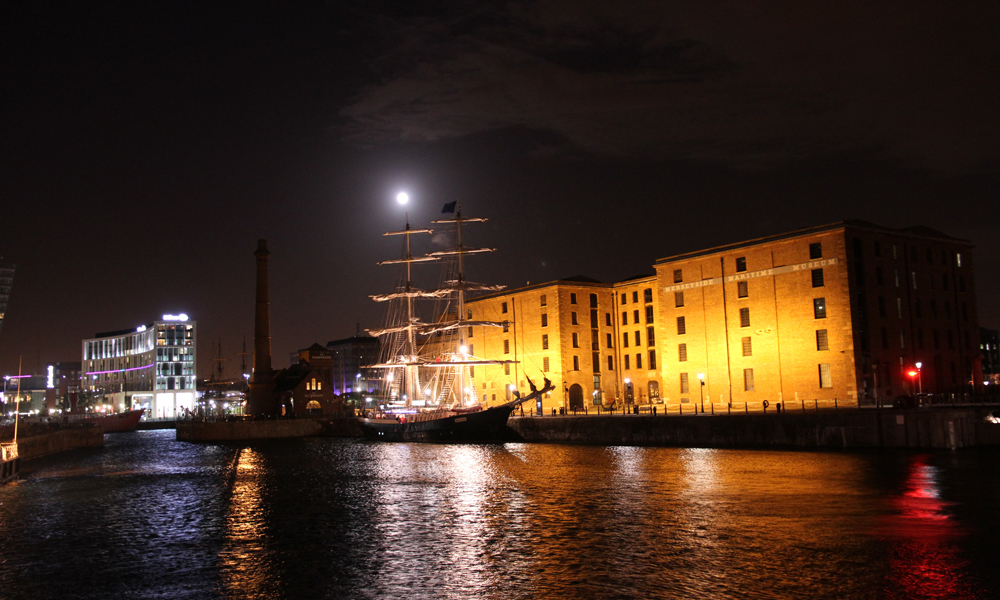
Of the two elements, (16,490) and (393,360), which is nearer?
(16,490)

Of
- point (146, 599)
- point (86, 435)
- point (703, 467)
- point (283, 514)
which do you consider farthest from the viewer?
point (86, 435)

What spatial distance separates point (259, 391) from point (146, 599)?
259 feet

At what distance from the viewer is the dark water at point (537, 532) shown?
19.0 meters

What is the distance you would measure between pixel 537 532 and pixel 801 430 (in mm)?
27886

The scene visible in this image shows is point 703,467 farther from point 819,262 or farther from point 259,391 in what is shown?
point 259,391

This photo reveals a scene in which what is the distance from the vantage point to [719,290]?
6638cm

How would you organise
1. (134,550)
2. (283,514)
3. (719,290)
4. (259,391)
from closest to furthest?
(134,550) → (283,514) → (719,290) → (259,391)

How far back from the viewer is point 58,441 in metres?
72.8

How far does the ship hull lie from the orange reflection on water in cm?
2861

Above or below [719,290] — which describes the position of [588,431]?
below

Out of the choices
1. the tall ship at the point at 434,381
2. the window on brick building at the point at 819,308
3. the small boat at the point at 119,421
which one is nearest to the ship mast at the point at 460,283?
the tall ship at the point at 434,381

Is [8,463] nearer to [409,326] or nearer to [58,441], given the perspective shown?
[58,441]

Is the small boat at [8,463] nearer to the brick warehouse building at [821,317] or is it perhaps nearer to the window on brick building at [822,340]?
the brick warehouse building at [821,317]

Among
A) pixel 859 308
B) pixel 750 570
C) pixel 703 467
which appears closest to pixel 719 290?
pixel 859 308
